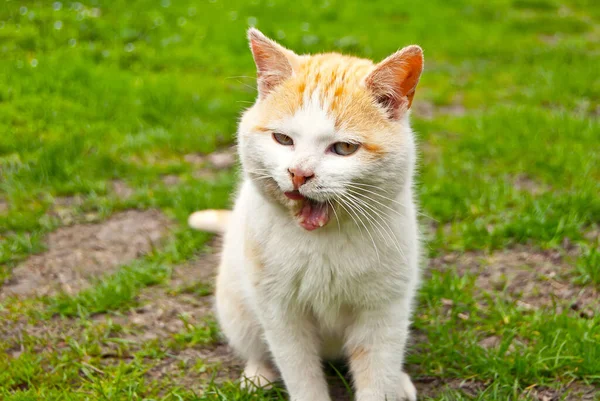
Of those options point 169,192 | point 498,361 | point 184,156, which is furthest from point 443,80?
point 498,361

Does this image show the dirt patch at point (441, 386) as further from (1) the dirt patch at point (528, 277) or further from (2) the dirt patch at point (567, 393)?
(1) the dirt patch at point (528, 277)

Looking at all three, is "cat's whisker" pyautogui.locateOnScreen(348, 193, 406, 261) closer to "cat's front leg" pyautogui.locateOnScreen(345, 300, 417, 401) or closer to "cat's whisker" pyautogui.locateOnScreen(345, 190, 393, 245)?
"cat's whisker" pyautogui.locateOnScreen(345, 190, 393, 245)

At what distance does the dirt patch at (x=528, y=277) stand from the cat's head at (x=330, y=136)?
4.38 feet

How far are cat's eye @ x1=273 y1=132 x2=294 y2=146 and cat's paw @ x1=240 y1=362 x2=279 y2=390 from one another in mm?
1023

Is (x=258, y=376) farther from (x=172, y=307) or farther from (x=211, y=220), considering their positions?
(x=211, y=220)

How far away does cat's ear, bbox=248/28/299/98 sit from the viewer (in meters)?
2.36

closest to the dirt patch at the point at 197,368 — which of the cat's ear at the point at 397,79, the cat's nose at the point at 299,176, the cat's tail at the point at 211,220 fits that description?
the cat's tail at the point at 211,220

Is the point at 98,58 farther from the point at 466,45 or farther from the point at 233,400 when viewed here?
the point at 233,400

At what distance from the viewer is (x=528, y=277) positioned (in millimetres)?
3461

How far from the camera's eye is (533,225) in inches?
148

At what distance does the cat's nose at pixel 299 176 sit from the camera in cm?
208

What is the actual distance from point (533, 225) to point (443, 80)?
128 inches

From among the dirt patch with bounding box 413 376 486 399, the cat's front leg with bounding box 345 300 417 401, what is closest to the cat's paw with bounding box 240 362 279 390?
the cat's front leg with bounding box 345 300 417 401

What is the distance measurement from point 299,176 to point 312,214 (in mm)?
209
